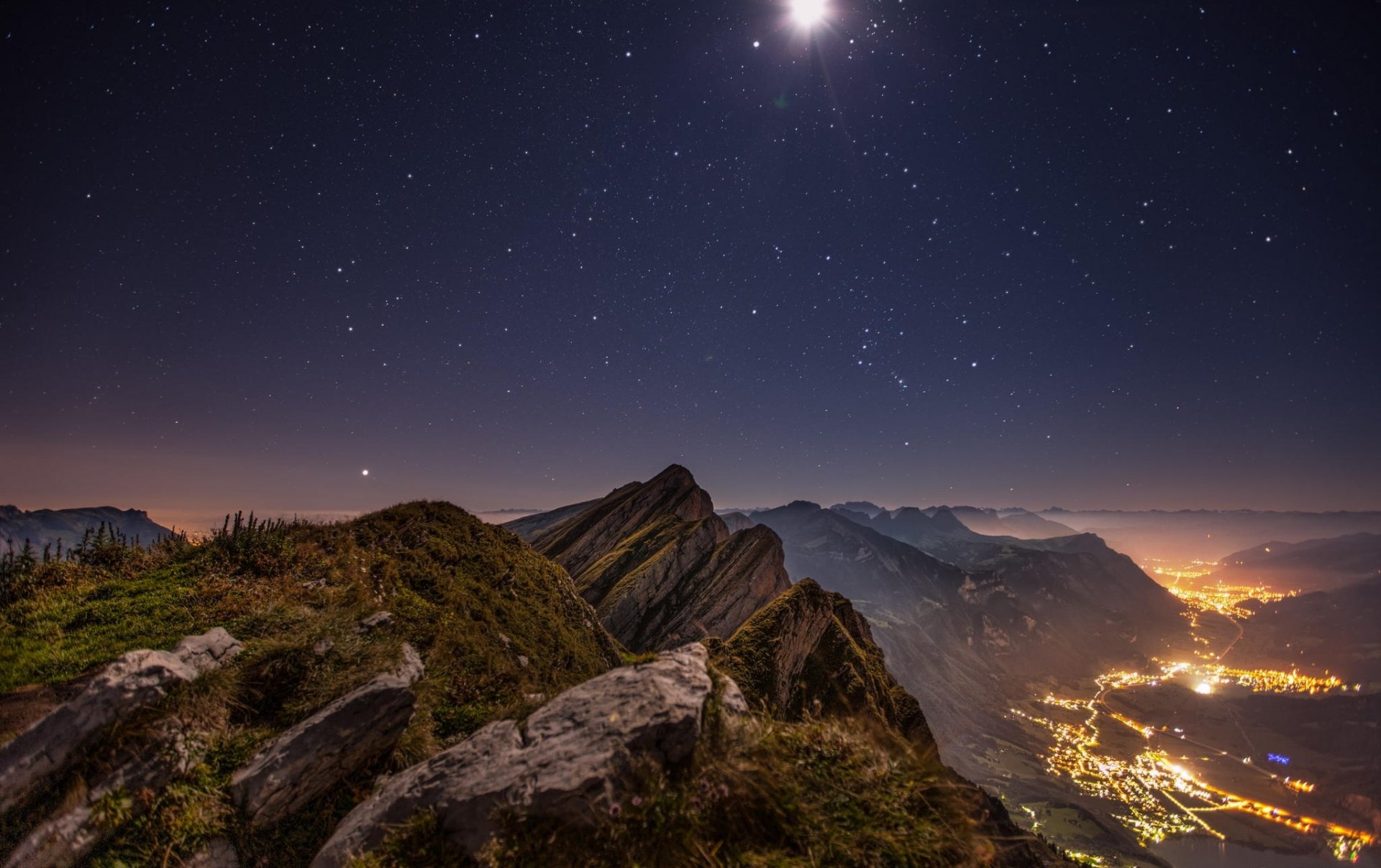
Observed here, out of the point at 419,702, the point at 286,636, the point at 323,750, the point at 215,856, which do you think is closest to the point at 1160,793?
the point at 419,702

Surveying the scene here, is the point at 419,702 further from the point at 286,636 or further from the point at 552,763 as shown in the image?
the point at 552,763

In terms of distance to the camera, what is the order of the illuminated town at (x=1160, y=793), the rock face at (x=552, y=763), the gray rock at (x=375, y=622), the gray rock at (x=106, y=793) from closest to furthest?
the rock face at (x=552, y=763)
the gray rock at (x=106, y=793)
the gray rock at (x=375, y=622)
the illuminated town at (x=1160, y=793)

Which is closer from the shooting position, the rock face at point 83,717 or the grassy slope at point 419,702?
the grassy slope at point 419,702

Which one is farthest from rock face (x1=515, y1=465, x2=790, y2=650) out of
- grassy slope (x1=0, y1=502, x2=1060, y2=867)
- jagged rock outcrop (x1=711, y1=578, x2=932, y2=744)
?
grassy slope (x1=0, y1=502, x2=1060, y2=867)

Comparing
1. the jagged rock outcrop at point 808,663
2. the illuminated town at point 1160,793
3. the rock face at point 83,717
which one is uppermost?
the rock face at point 83,717

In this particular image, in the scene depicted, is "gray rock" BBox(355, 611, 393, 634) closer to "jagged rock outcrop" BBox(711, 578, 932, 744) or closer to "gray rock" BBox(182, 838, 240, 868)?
"gray rock" BBox(182, 838, 240, 868)

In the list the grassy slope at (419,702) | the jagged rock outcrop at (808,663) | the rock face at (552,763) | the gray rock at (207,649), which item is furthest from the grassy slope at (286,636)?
the jagged rock outcrop at (808,663)

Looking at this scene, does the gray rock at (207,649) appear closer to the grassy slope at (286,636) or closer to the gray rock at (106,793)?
the grassy slope at (286,636)
